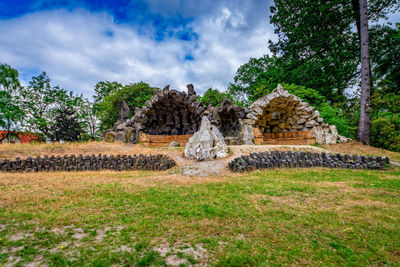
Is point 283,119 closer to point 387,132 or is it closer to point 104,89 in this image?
point 387,132

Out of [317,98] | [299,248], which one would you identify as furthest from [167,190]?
[317,98]

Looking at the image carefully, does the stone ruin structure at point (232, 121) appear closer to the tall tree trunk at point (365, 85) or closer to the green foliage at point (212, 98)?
the tall tree trunk at point (365, 85)

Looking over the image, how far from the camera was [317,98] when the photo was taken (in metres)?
16.8

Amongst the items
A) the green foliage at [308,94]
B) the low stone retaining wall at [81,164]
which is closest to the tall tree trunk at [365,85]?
the green foliage at [308,94]

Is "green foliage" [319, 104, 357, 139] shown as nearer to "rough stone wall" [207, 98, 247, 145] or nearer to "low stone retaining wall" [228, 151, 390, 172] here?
"rough stone wall" [207, 98, 247, 145]

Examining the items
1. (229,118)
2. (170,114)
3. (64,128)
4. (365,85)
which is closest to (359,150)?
(365,85)

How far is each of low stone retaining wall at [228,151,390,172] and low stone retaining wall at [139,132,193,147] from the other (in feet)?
28.2

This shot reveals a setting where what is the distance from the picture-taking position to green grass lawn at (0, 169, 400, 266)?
2.09 meters

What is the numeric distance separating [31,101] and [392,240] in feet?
86.2

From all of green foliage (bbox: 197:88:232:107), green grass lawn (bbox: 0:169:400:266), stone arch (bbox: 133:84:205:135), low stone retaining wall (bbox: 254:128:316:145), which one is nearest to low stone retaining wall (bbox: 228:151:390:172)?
green grass lawn (bbox: 0:169:400:266)

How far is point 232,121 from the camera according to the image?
48.2 feet

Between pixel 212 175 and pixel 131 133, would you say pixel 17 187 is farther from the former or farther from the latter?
pixel 131 133

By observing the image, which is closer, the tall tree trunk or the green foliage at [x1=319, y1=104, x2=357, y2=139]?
the tall tree trunk

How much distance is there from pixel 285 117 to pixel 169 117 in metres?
9.68
